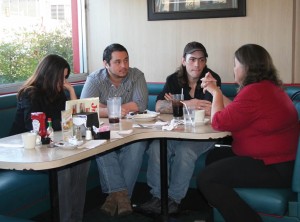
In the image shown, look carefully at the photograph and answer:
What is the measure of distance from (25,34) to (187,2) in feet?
5.04

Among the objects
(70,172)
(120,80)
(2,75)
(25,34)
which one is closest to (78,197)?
(70,172)

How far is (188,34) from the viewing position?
14.0 feet

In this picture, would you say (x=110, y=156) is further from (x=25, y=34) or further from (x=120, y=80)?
(x=25, y=34)

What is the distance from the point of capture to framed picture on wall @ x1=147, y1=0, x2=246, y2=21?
4023 mm

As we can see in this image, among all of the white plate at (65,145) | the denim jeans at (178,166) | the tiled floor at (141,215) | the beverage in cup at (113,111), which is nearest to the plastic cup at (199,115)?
the denim jeans at (178,166)

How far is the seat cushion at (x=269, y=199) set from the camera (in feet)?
7.57

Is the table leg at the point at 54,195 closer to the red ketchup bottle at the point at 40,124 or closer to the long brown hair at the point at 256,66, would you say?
the red ketchup bottle at the point at 40,124

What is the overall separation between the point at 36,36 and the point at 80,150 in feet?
7.87

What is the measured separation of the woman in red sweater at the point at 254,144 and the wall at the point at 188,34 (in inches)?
61.1

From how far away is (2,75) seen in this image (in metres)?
3.76

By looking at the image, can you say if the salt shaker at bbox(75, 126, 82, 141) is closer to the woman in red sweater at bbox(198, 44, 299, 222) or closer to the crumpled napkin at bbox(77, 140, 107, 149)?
the crumpled napkin at bbox(77, 140, 107, 149)

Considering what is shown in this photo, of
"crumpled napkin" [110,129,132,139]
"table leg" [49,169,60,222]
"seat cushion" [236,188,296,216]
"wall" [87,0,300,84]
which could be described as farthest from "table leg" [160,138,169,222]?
"wall" [87,0,300,84]

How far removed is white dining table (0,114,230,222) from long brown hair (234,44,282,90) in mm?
350

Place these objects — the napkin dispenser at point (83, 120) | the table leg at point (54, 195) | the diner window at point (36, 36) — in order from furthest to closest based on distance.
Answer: the diner window at point (36, 36)
the napkin dispenser at point (83, 120)
the table leg at point (54, 195)
